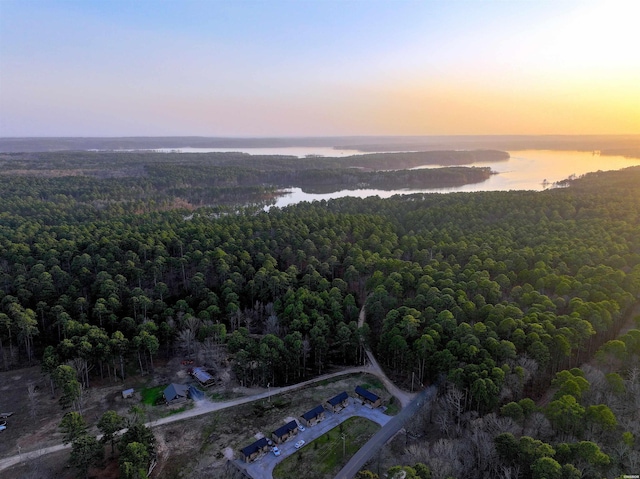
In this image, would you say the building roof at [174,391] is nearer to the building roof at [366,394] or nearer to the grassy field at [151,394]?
the grassy field at [151,394]

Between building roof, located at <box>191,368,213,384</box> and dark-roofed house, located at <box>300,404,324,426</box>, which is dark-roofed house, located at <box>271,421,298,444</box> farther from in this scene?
building roof, located at <box>191,368,213,384</box>

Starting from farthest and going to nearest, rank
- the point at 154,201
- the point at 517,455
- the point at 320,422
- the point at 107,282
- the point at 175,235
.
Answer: the point at 154,201
the point at 175,235
the point at 107,282
the point at 320,422
the point at 517,455

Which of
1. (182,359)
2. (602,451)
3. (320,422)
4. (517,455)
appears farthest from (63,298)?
(602,451)

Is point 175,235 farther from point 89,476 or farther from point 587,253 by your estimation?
point 587,253

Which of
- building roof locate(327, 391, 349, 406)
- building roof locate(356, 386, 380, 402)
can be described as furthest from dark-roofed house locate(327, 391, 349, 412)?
building roof locate(356, 386, 380, 402)

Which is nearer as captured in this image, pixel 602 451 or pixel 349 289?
pixel 602 451

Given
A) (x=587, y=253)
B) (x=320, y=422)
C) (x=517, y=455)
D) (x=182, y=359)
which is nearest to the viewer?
(x=517, y=455)

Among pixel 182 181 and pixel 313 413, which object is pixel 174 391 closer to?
pixel 313 413

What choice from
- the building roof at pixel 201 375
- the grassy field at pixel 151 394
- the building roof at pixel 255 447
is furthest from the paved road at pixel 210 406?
the building roof at pixel 255 447

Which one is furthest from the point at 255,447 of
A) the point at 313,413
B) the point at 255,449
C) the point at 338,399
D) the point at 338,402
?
the point at 338,399
